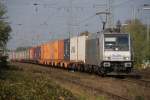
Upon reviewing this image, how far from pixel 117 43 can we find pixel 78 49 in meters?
10.2

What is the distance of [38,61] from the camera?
7131 cm

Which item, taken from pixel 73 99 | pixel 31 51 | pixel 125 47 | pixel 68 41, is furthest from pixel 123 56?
pixel 31 51

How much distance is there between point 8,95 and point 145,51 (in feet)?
127

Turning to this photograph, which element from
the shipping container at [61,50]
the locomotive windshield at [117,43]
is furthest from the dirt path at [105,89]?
the shipping container at [61,50]

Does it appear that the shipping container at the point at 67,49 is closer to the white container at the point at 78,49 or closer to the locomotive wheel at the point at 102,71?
the white container at the point at 78,49

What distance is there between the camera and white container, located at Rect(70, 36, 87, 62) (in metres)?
35.7

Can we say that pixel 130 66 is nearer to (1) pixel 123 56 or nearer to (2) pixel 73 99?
(1) pixel 123 56

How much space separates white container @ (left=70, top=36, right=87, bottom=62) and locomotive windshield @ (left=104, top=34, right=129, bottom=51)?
6669 millimetres

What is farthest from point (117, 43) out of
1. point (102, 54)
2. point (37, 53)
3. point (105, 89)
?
point (37, 53)

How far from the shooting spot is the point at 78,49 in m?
38.3

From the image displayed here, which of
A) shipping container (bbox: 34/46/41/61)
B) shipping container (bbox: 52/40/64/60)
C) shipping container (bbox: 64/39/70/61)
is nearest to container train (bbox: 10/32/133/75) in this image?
shipping container (bbox: 64/39/70/61)

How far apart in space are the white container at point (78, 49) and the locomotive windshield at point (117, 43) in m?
6.67

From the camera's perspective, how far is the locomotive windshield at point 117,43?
2842cm

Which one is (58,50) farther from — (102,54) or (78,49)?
(102,54)
